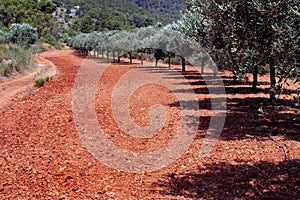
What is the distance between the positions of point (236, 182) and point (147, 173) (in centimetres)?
161

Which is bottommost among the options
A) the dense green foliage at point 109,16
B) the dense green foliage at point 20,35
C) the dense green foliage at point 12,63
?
the dense green foliage at point 12,63

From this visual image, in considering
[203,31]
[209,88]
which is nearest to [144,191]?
[203,31]

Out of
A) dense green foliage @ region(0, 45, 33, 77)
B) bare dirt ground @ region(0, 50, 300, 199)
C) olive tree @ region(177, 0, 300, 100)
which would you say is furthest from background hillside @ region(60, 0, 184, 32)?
olive tree @ region(177, 0, 300, 100)

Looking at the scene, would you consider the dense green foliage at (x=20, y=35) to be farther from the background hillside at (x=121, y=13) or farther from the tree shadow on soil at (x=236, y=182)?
the background hillside at (x=121, y=13)

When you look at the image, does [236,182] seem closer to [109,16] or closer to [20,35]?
[20,35]

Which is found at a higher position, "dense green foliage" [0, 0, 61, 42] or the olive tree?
"dense green foliage" [0, 0, 61, 42]

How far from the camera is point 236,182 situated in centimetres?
546

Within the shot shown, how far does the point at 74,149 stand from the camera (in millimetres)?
7203

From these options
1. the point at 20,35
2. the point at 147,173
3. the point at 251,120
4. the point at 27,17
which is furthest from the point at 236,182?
the point at 27,17

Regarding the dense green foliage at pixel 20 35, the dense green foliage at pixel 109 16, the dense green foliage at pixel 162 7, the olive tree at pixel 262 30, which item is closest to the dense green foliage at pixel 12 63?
the olive tree at pixel 262 30

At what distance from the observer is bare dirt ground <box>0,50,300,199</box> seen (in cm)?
523

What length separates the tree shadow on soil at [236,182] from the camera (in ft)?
16.4

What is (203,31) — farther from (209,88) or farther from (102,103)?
(209,88)

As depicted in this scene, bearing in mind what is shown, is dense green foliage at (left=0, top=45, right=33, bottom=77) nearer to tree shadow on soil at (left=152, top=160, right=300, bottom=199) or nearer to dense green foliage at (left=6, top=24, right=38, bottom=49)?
tree shadow on soil at (left=152, top=160, right=300, bottom=199)
